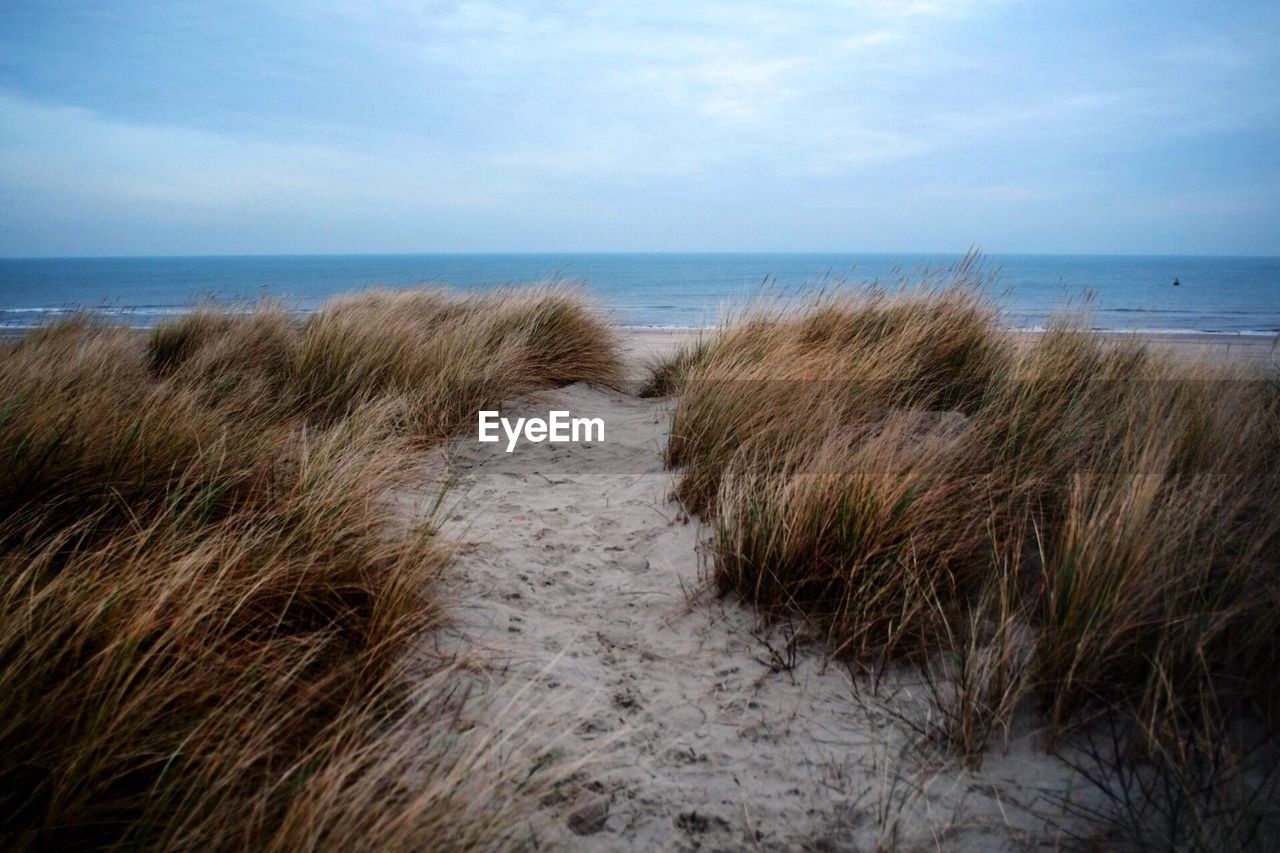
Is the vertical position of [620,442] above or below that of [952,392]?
below

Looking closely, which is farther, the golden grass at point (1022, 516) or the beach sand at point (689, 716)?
the golden grass at point (1022, 516)

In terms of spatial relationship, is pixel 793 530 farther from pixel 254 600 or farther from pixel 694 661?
pixel 254 600

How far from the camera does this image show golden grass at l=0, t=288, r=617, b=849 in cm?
128

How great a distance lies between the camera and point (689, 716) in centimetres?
198

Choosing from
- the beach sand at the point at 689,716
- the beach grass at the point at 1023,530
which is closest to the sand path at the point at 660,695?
the beach sand at the point at 689,716

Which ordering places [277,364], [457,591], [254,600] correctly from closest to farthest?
[254,600]
[457,591]
[277,364]

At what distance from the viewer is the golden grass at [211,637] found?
4.21 feet

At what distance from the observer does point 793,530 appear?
2.35 m

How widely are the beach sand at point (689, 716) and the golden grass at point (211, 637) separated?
26cm

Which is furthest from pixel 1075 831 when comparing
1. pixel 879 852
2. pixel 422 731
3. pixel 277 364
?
pixel 277 364

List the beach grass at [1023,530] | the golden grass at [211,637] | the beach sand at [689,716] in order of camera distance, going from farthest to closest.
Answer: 1. the beach grass at [1023,530]
2. the beach sand at [689,716]
3. the golden grass at [211,637]

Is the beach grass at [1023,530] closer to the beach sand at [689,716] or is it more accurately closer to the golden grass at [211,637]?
the beach sand at [689,716]

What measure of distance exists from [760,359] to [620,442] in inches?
45.4

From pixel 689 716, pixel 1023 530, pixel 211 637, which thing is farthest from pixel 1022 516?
pixel 211 637
